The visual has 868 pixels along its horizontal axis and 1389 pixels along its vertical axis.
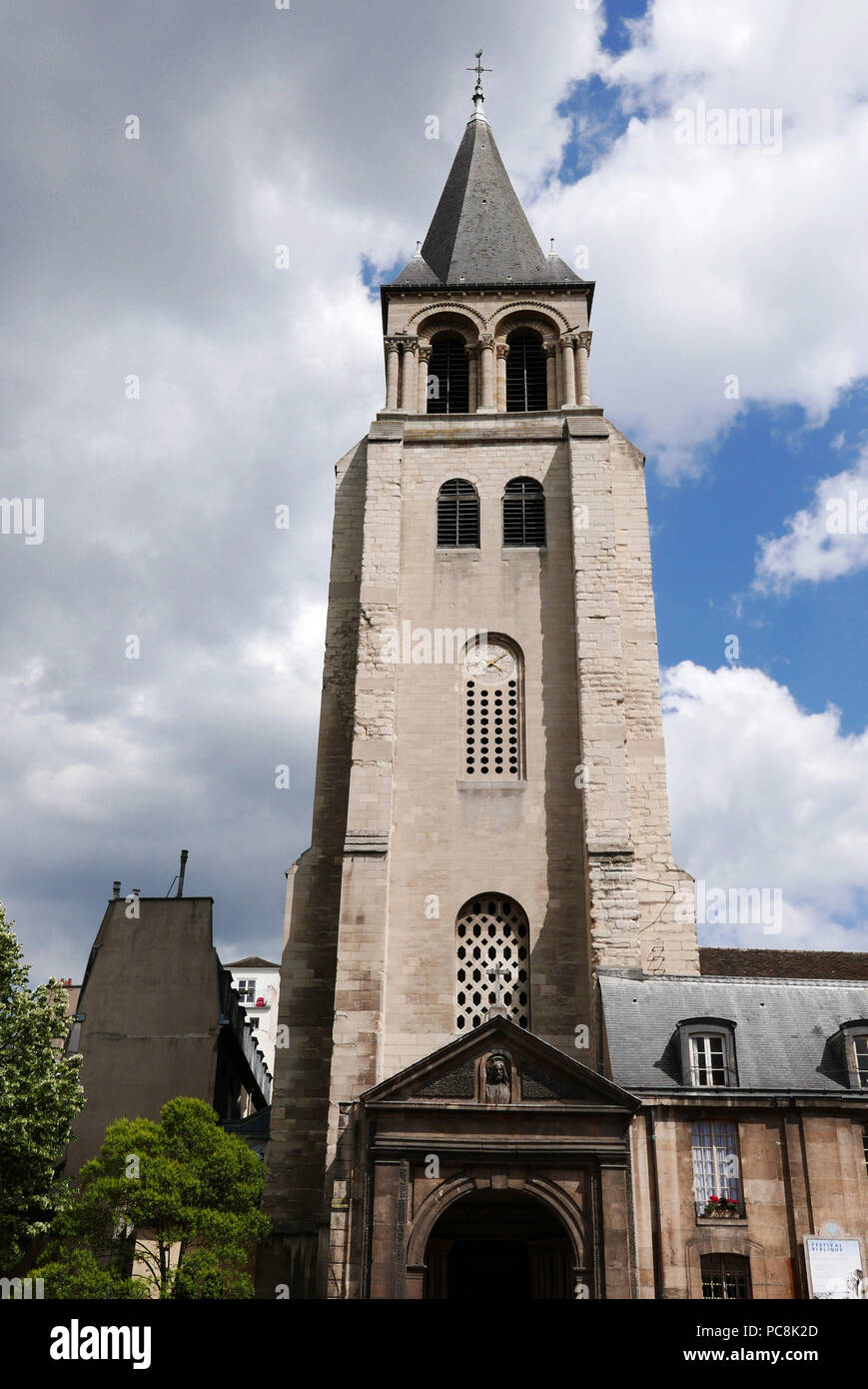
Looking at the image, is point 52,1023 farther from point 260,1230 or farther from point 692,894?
point 692,894

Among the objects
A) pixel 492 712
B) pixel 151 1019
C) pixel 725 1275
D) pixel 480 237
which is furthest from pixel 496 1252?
pixel 480 237

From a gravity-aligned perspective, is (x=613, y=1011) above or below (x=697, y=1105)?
above

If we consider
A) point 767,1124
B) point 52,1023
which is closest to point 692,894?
point 767,1124

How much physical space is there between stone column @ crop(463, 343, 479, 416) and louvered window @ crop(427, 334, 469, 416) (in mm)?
69

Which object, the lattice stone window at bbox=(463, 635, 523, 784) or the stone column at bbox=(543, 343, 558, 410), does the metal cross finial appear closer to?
the lattice stone window at bbox=(463, 635, 523, 784)

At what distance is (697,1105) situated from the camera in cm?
1967

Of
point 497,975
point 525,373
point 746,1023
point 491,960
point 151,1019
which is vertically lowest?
point 746,1023

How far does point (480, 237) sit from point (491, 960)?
73.9ft

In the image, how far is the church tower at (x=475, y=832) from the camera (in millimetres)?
19594

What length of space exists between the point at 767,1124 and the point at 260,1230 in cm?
942

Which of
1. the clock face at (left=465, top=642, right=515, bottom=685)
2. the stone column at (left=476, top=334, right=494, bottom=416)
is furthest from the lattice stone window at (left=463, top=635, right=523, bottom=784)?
the stone column at (left=476, top=334, right=494, bottom=416)

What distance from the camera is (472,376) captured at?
33625 millimetres

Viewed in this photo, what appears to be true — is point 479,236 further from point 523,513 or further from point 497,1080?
point 497,1080

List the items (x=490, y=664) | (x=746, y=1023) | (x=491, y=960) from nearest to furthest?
(x=746, y=1023)
(x=491, y=960)
(x=490, y=664)
